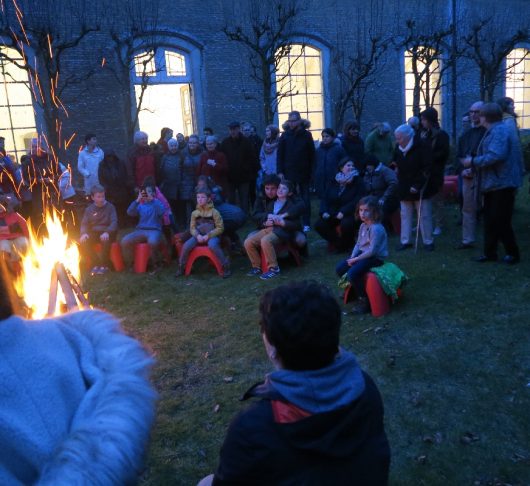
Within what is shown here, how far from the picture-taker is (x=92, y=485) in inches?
52.0

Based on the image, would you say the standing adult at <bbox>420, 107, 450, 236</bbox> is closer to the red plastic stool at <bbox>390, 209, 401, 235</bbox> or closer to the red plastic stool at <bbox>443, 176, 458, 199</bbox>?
the red plastic stool at <bbox>390, 209, 401, 235</bbox>

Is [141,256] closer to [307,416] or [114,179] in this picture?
[114,179]

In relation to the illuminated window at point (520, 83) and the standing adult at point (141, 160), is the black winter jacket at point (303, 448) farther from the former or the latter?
the illuminated window at point (520, 83)

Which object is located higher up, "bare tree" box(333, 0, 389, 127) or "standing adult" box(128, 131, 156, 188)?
"bare tree" box(333, 0, 389, 127)

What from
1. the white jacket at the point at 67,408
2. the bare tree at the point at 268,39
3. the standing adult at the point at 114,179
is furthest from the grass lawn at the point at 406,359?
the bare tree at the point at 268,39

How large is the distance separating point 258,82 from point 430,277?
414 inches

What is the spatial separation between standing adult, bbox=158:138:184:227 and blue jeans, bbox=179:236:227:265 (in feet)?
8.63

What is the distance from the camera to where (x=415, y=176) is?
23.6 ft

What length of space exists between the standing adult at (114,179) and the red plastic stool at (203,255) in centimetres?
311

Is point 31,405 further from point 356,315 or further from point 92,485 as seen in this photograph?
point 356,315

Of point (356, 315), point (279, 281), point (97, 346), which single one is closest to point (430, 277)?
point (356, 315)

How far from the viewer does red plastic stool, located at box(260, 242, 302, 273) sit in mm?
7086

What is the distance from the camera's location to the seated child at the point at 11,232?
7.19 m

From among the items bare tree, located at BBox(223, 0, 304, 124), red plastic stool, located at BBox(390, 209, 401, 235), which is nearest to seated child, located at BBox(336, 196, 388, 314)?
red plastic stool, located at BBox(390, 209, 401, 235)
